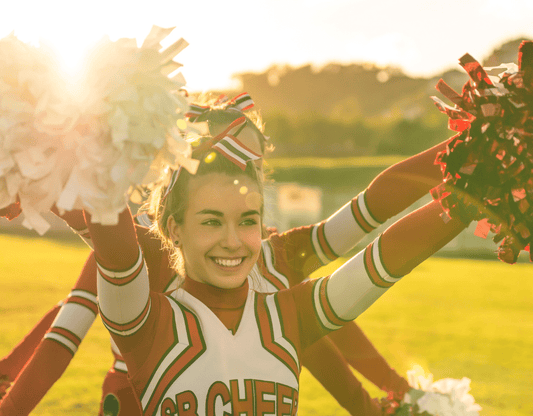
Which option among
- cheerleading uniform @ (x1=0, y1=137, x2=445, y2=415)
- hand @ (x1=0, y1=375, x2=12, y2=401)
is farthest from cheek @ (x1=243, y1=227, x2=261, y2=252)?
hand @ (x1=0, y1=375, x2=12, y2=401)

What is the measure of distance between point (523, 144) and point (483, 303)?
25.4 ft

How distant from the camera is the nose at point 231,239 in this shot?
175 cm

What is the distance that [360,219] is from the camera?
2320 millimetres

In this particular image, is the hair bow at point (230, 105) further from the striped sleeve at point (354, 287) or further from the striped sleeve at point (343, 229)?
the striped sleeve at point (354, 287)

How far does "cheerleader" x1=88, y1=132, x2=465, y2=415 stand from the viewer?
5.31 feet

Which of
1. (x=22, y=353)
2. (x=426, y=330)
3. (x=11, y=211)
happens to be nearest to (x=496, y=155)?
(x=11, y=211)

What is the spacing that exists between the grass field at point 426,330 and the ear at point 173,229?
2.61 m

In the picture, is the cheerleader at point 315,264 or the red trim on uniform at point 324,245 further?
the red trim on uniform at point 324,245

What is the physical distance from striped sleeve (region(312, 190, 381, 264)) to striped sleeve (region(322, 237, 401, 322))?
600 mm

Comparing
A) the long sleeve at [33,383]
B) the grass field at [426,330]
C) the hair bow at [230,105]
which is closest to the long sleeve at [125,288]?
the long sleeve at [33,383]

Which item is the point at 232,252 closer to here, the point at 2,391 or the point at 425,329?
the point at 2,391

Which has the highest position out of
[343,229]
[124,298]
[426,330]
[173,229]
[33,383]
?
[426,330]

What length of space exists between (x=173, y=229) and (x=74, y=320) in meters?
0.76

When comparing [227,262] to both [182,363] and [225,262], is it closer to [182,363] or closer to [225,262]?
[225,262]
